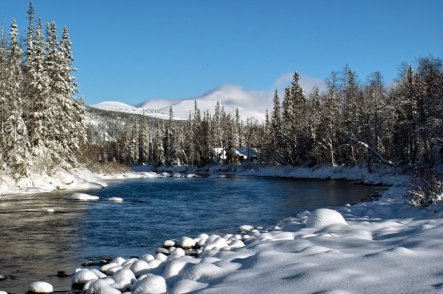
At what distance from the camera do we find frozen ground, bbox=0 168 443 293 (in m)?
6.80

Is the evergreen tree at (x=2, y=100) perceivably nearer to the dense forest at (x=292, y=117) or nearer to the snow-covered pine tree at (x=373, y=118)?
the dense forest at (x=292, y=117)

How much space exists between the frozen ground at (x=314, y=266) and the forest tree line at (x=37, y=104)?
26330 mm

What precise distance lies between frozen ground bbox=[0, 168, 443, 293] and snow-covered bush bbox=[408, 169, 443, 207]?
892 millimetres

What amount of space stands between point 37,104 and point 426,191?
34734 mm

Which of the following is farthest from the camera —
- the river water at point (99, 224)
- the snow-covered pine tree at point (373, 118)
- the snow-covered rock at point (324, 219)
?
the snow-covered pine tree at point (373, 118)

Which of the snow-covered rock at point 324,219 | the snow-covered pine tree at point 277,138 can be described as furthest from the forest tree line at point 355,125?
the snow-covered rock at point 324,219

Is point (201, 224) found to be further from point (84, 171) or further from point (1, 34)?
point (84, 171)

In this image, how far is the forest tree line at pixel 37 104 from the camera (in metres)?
35.5

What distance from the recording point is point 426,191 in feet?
48.8

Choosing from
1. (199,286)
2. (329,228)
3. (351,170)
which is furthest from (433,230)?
(351,170)

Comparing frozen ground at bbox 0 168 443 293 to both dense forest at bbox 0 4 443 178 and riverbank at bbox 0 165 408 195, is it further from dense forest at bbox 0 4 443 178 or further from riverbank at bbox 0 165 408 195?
riverbank at bbox 0 165 408 195

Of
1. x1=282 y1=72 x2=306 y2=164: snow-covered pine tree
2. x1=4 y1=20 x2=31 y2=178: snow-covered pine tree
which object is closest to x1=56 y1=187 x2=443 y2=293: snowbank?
x1=4 y1=20 x2=31 y2=178: snow-covered pine tree

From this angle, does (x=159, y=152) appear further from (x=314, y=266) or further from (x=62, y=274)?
(x=314, y=266)

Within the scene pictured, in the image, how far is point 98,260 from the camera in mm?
12852
